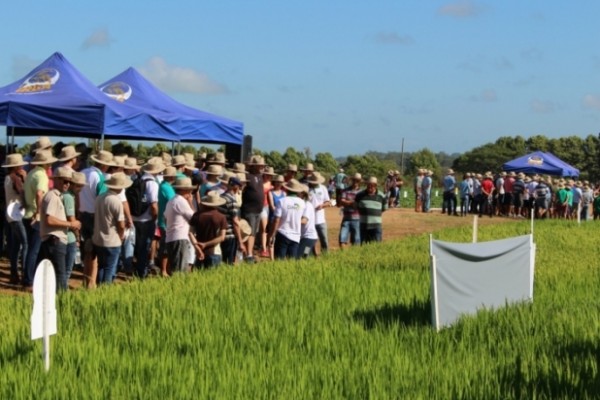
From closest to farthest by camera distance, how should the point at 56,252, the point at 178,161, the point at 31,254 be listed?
the point at 56,252, the point at 31,254, the point at 178,161

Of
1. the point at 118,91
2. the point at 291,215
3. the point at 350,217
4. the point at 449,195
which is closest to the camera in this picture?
the point at 291,215

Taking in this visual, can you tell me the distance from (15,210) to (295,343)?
5677mm

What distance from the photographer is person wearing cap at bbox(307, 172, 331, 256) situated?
1414cm

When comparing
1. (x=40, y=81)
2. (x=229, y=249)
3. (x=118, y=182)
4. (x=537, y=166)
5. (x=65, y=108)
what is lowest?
(x=229, y=249)

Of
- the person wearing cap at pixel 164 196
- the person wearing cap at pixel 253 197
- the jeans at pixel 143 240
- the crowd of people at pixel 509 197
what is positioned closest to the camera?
the person wearing cap at pixel 164 196

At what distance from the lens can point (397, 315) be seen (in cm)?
786

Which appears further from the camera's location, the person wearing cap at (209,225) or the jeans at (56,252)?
the person wearing cap at (209,225)

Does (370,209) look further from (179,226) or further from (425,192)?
(425,192)

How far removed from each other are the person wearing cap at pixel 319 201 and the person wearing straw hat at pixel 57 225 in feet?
16.8

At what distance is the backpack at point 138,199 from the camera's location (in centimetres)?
1162

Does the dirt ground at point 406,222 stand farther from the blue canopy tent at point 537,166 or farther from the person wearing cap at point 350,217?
the blue canopy tent at point 537,166

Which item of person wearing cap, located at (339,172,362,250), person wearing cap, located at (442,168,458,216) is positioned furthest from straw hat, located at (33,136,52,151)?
person wearing cap, located at (442,168,458,216)

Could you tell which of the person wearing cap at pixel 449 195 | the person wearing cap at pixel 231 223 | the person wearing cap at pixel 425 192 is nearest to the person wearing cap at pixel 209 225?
the person wearing cap at pixel 231 223

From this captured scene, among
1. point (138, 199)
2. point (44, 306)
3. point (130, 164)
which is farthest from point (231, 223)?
point (44, 306)
